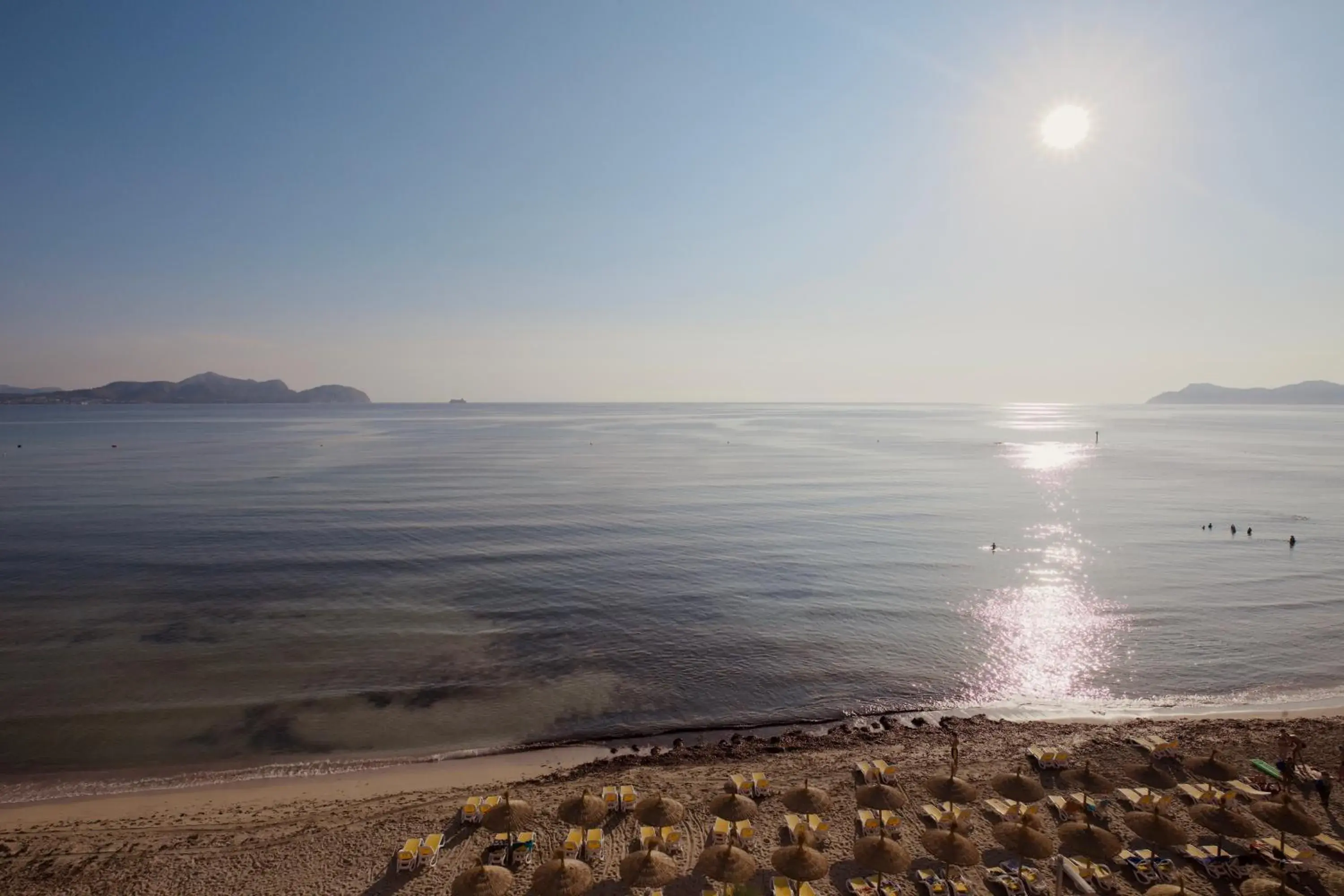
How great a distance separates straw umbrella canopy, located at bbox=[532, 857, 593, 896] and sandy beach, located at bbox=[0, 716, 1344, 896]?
6.80 ft

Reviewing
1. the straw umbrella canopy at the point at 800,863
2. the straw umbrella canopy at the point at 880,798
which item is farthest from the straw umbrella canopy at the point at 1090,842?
the straw umbrella canopy at the point at 800,863

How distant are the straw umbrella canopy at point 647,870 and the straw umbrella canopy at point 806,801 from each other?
334cm

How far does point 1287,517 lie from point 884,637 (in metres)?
56.6

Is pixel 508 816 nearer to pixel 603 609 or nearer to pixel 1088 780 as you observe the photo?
pixel 1088 780

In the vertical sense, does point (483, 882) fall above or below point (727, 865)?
below

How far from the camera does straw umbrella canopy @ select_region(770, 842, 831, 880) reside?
563 inches

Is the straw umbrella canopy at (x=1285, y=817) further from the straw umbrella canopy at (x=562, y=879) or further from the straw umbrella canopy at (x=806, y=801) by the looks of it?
the straw umbrella canopy at (x=562, y=879)

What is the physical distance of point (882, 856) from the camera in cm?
1491

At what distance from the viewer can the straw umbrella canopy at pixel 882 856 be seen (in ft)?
48.4

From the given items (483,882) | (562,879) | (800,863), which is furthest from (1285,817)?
(483,882)

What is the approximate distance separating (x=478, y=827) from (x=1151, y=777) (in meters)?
19.4

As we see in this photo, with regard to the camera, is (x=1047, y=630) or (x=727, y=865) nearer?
(x=727, y=865)

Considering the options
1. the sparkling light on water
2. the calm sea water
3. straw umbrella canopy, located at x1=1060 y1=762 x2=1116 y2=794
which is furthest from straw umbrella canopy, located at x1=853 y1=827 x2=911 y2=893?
the sparkling light on water

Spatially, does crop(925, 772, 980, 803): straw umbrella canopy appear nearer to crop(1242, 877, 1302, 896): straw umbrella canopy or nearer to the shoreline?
crop(1242, 877, 1302, 896): straw umbrella canopy
